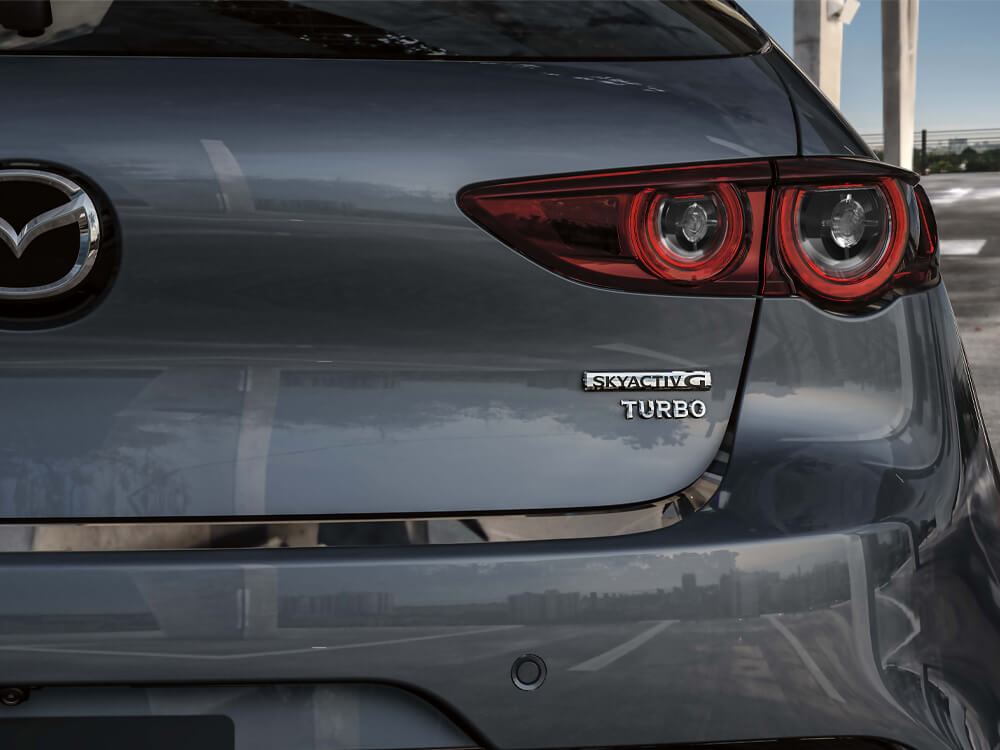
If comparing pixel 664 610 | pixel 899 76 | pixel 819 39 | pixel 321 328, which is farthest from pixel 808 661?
pixel 899 76

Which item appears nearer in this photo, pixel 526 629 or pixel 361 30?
pixel 526 629

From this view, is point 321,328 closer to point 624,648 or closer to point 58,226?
point 58,226

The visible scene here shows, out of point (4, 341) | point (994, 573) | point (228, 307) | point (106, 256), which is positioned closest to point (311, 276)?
point (228, 307)

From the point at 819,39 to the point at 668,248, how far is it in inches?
743

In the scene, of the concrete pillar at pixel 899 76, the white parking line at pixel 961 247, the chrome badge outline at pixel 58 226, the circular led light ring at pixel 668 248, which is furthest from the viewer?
the concrete pillar at pixel 899 76

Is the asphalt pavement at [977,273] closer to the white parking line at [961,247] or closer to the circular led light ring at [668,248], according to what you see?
the white parking line at [961,247]

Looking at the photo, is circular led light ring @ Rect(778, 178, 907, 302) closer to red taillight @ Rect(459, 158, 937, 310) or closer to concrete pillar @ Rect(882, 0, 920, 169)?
red taillight @ Rect(459, 158, 937, 310)

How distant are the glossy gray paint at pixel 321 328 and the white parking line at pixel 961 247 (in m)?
9.92

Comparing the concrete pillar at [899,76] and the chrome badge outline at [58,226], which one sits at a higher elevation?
the concrete pillar at [899,76]

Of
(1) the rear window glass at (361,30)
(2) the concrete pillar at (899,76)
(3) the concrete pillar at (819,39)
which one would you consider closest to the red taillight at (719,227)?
(1) the rear window glass at (361,30)

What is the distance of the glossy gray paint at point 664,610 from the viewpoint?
1.15m

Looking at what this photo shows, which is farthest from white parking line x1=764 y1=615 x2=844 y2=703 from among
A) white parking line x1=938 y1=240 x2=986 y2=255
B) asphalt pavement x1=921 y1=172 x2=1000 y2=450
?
white parking line x1=938 y1=240 x2=986 y2=255

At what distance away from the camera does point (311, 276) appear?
1178mm

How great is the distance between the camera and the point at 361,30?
1.37 meters
